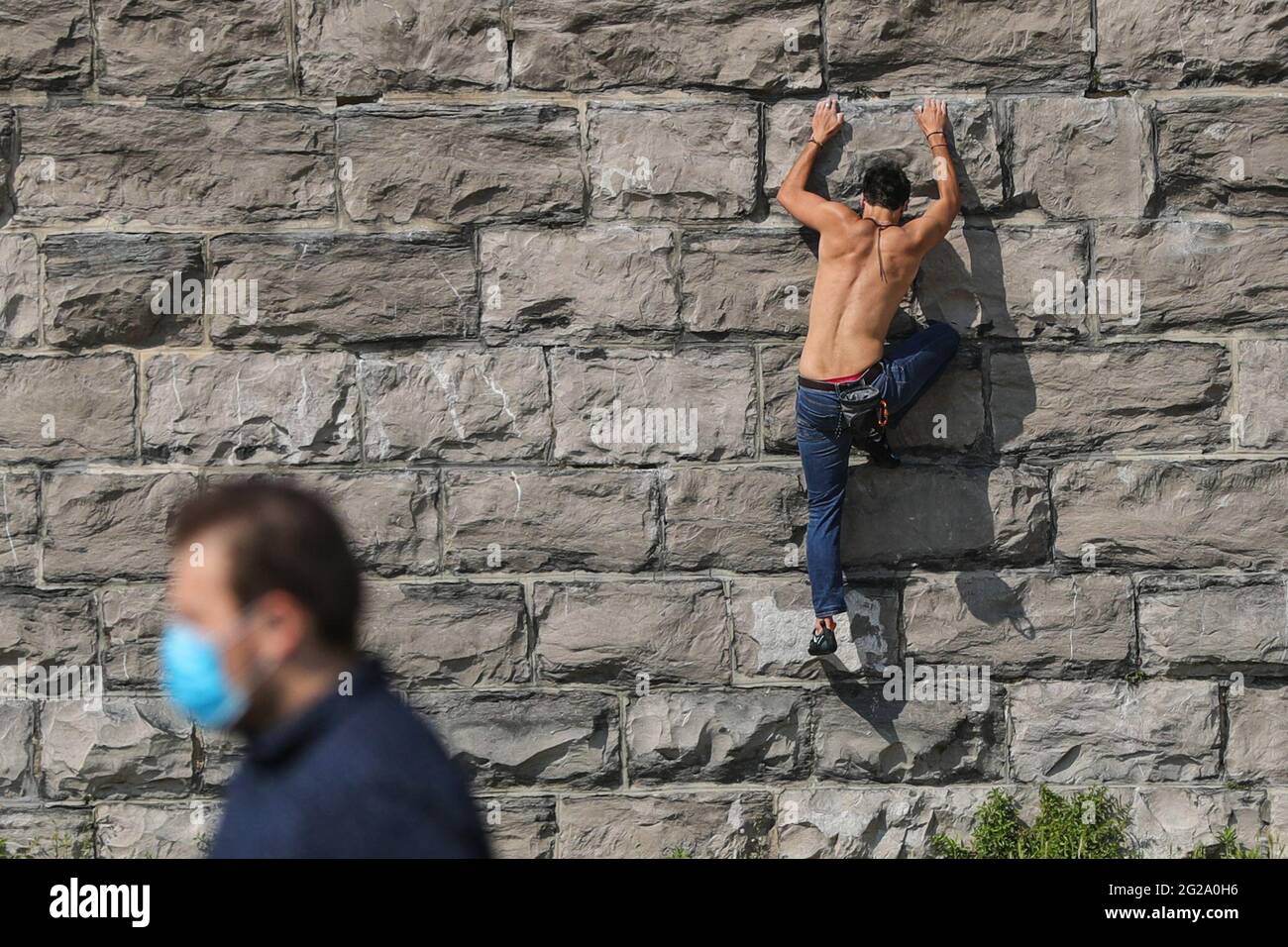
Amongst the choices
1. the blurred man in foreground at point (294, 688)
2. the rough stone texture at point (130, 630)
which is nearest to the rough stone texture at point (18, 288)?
the rough stone texture at point (130, 630)

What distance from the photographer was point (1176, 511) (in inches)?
184

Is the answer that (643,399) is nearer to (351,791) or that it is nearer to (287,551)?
(287,551)

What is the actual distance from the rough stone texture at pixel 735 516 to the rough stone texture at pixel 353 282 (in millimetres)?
1116

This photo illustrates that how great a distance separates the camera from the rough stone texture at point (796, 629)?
4.65 meters

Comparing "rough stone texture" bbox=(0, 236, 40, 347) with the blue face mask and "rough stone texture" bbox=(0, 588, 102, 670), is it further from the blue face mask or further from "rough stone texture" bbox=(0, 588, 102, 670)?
the blue face mask

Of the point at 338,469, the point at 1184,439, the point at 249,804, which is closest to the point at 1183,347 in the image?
the point at 1184,439

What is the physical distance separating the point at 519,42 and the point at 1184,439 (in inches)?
124

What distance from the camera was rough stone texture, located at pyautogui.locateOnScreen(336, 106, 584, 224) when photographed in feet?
15.1

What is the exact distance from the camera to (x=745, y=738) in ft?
15.3

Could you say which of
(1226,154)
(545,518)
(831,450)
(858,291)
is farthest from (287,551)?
(1226,154)

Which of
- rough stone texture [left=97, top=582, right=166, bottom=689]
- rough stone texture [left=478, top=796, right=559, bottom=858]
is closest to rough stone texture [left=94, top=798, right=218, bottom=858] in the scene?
rough stone texture [left=97, top=582, right=166, bottom=689]

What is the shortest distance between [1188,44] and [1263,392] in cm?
144

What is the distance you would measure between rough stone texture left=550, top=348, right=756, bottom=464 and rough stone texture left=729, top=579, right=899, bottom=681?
2.20 feet

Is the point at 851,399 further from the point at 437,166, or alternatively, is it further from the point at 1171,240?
the point at 437,166
